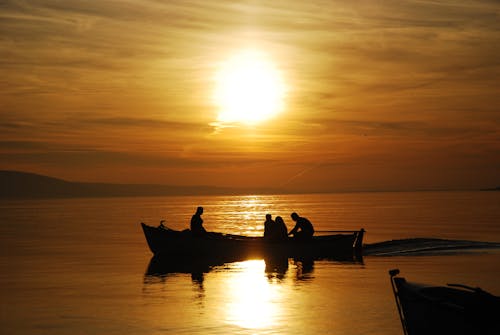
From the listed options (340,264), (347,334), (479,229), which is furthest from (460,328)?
(479,229)

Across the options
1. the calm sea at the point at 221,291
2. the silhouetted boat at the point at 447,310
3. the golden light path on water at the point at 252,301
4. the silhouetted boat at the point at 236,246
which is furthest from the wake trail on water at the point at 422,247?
the silhouetted boat at the point at 447,310

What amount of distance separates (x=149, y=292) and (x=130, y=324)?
6205mm

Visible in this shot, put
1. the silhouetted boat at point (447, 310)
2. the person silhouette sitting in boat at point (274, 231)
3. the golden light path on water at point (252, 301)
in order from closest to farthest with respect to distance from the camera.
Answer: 1. the silhouetted boat at point (447, 310)
2. the golden light path on water at point (252, 301)
3. the person silhouette sitting in boat at point (274, 231)

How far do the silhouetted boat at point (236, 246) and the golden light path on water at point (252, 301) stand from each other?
14.3 feet

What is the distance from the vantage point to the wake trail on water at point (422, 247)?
127 feet

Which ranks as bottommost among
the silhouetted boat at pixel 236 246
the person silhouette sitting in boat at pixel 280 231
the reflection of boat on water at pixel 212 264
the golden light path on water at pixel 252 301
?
the golden light path on water at pixel 252 301

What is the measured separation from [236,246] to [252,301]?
13.9 meters

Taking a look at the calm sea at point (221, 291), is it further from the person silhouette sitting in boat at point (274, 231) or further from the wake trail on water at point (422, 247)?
the person silhouette sitting in boat at point (274, 231)

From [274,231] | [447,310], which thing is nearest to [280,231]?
[274,231]

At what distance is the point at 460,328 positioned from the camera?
46.3ft

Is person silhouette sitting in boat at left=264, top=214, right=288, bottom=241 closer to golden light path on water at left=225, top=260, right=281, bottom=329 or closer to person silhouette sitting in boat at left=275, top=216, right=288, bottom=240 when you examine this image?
person silhouette sitting in boat at left=275, top=216, right=288, bottom=240

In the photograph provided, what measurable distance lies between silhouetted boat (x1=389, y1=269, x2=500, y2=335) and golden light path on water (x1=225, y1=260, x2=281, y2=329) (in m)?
4.70

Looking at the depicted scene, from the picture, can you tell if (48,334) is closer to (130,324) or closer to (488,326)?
(130,324)

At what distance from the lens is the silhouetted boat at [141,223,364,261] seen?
119 ft
